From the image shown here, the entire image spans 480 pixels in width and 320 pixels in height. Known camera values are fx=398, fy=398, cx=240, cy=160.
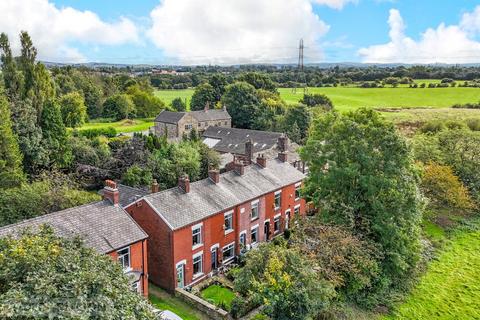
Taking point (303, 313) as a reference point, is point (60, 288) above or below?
above

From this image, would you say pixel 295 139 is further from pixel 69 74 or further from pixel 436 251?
pixel 69 74

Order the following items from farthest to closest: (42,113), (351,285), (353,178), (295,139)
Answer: (295,139) → (42,113) → (353,178) → (351,285)

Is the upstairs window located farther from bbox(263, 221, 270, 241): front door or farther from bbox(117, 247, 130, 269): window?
bbox(117, 247, 130, 269): window

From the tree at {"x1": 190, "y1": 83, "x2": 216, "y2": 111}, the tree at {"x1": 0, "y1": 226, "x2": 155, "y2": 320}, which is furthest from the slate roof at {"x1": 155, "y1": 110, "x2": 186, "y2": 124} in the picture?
the tree at {"x1": 0, "y1": 226, "x2": 155, "y2": 320}

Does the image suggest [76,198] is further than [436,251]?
No

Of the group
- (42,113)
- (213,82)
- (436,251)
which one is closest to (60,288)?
(436,251)

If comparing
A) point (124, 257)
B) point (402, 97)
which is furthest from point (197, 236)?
point (402, 97)
